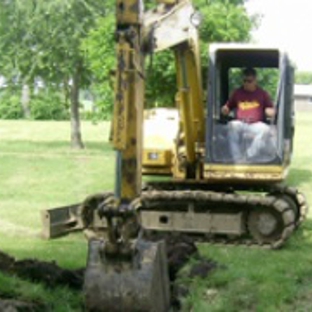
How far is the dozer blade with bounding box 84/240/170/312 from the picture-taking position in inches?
253

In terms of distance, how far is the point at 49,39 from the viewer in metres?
24.0

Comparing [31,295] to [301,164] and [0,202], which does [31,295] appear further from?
[301,164]

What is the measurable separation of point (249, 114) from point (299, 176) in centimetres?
937

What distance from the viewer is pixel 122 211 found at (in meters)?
6.50

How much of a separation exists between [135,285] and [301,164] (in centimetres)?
1695

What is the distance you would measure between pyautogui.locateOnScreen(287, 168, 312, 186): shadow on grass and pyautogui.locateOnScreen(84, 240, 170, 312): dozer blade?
37.3 ft

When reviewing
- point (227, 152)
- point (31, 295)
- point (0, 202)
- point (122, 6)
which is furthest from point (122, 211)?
point (0, 202)

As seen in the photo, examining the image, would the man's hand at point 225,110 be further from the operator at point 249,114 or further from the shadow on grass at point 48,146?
the shadow on grass at point 48,146

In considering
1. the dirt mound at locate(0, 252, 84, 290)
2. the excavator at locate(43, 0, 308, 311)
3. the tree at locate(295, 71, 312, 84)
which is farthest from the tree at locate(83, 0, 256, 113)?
the tree at locate(295, 71, 312, 84)

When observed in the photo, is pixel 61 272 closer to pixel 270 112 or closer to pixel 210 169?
pixel 210 169

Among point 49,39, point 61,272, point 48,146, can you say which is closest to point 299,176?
point 49,39

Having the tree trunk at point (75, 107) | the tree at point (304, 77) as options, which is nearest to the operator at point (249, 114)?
the tree trunk at point (75, 107)

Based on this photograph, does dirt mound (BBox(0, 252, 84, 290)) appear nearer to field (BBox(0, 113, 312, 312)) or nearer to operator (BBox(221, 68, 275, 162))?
field (BBox(0, 113, 312, 312))

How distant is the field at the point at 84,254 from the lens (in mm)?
7031
